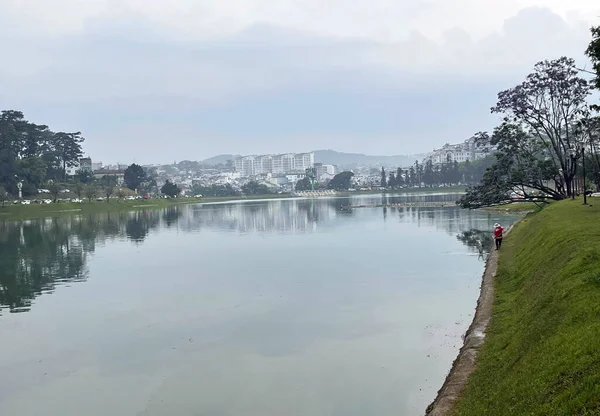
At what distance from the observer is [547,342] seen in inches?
315

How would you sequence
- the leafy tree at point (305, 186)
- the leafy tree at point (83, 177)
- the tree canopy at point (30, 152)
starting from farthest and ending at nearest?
the leafy tree at point (305, 186)
the leafy tree at point (83, 177)
the tree canopy at point (30, 152)

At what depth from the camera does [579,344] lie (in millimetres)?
7062

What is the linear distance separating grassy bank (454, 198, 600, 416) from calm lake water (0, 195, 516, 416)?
1.40 meters

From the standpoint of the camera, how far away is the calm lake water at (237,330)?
11.0 metres

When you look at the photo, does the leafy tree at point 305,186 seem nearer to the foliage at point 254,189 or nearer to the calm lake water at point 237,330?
the foliage at point 254,189

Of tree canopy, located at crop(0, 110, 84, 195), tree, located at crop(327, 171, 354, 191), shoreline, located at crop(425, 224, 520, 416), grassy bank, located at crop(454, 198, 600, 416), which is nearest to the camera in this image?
Answer: grassy bank, located at crop(454, 198, 600, 416)

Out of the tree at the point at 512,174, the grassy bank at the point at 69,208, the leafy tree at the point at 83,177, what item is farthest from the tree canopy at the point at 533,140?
the leafy tree at the point at 83,177

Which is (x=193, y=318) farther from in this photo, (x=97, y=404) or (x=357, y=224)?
(x=357, y=224)

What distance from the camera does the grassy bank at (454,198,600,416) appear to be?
6.29 metres

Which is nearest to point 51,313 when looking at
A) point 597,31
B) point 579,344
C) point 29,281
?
point 29,281

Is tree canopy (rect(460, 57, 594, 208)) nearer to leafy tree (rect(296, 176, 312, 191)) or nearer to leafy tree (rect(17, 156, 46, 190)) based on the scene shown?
leafy tree (rect(17, 156, 46, 190))

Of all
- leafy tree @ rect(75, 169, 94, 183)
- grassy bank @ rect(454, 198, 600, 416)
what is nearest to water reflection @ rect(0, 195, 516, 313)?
grassy bank @ rect(454, 198, 600, 416)

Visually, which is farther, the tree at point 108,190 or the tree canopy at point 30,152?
the tree at point 108,190

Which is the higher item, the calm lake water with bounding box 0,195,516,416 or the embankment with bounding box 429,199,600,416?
the embankment with bounding box 429,199,600,416
